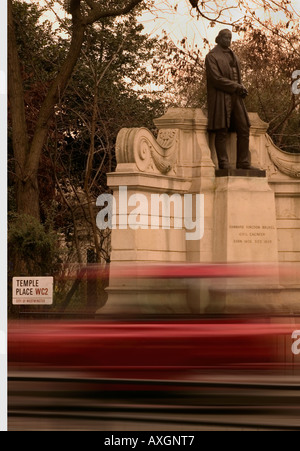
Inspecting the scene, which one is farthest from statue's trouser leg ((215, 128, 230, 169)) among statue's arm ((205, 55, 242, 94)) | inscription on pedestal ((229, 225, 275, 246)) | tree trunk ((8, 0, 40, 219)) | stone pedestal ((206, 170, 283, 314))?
tree trunk ((8, 0, 40, 219))

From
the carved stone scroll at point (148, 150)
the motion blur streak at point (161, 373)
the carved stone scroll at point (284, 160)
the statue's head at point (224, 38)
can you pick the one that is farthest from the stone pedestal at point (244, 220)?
the motion blur streak at point (161, 373)

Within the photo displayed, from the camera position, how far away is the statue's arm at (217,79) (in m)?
18.0

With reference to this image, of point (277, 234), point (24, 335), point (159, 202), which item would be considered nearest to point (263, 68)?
point (277, 234)

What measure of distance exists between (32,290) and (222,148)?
24.3 feet

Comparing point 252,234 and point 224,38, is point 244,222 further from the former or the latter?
point 224,38

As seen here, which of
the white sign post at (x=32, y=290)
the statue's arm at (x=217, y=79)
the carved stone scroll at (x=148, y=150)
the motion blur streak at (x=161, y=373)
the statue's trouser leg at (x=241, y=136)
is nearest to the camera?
the motion blur streak at (x=161, y=373)

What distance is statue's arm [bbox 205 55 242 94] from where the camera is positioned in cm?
1797

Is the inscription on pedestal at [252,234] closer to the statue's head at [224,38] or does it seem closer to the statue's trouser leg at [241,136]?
the statue's trouser leg at [241,136]

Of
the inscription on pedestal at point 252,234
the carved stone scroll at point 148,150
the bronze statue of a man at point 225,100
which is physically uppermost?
the bronze statue of a man at point 225,100

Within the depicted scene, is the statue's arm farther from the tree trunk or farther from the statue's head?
the tree trunk

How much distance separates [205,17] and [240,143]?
2.96 m

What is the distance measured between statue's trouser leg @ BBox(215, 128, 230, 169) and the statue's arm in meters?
0.72

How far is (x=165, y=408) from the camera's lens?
265 inches

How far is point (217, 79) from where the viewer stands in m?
18.0
